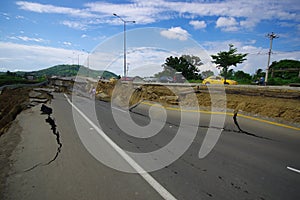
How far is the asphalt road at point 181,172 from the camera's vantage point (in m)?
3.04

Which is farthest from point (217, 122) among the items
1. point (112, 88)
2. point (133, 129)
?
point (112, 88)

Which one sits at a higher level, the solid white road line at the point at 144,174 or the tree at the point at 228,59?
the tree at the point at 228,59

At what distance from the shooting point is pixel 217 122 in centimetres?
800

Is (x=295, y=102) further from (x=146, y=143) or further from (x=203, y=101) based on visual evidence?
(x=146, y=143)

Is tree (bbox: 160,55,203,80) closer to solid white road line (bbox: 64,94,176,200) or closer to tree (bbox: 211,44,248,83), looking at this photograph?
tree (bbox: 211,44,248,83)

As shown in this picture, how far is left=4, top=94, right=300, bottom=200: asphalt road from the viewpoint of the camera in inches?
120

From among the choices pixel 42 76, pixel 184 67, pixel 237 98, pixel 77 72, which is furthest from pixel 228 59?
pixel 42 76

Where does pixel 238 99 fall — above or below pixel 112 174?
above

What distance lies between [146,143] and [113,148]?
1.03 meters

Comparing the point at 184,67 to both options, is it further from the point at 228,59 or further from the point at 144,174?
the point at 144,174

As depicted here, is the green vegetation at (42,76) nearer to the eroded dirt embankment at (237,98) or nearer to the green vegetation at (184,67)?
the eroded dirt embankment at (237,98)

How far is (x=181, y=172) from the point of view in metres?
3.74

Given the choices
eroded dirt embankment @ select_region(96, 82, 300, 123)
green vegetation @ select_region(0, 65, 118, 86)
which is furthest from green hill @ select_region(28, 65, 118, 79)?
eroded dirt embankment @ select_region(96, 82, 300, 123)

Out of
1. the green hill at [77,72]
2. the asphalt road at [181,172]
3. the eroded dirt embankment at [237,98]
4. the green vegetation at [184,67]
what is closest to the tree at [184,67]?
the green vegetation at [184,67]
